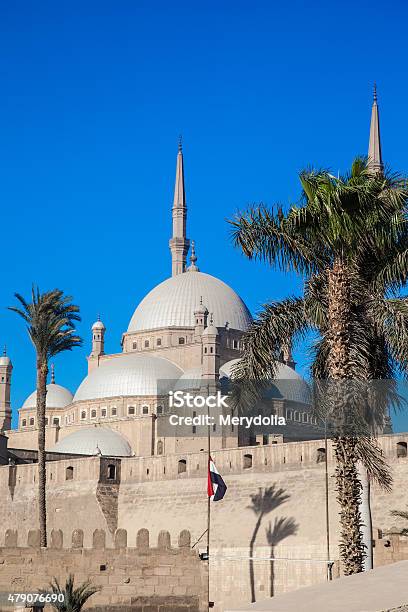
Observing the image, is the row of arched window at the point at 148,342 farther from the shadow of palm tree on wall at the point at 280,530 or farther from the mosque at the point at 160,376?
the shadow of palm tree on wall at the point at 280,530

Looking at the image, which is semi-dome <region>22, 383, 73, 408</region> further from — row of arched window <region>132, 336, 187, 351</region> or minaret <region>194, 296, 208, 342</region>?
minaret <region>194, 296, 208, 342</region>

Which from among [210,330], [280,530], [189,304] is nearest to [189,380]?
[210,330]

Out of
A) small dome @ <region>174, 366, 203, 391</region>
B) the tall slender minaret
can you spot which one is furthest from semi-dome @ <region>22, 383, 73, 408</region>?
small dome @ <region>174, 366, 203, 391</region>

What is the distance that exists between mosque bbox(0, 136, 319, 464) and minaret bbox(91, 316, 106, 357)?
8cm

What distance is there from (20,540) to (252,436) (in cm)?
1551

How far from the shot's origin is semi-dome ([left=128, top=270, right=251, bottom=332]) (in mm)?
78062

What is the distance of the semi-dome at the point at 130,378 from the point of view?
71562 millimetres

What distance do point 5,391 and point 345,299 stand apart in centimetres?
6998

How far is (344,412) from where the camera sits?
633 inches

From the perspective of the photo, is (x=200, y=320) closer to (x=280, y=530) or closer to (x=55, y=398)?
(x=55, y=398)

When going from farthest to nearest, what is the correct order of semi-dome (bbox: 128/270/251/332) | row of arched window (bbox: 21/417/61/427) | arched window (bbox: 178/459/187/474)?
row of arched window (bbox: 21/417/61/427), semi-dome (bbox: 128/270/251/332), arched window (bbox: 178/459/187/474)

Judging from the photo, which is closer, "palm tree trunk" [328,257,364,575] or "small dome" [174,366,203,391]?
"palm tree trunk" [328,257,364,575]

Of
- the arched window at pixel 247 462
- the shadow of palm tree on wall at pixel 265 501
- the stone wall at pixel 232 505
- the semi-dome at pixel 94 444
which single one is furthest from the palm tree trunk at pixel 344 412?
the semi-dome at pixel 94 444

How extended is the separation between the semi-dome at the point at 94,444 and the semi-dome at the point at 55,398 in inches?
647
